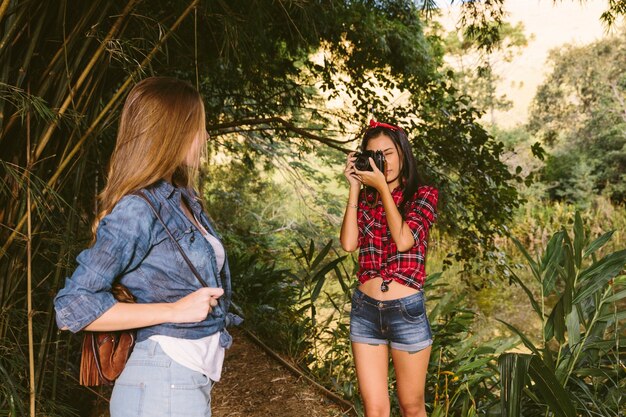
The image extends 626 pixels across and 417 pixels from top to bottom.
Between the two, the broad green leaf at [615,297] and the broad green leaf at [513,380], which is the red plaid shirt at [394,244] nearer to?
the broad green leaf at [513,380]

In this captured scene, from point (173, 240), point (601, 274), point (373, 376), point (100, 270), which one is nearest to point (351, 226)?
point (373, 376)

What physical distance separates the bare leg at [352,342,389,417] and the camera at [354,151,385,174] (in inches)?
24.9

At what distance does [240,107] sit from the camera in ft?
15.3

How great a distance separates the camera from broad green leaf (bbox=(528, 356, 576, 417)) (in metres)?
1.61

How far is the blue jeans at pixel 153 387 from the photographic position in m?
1.03

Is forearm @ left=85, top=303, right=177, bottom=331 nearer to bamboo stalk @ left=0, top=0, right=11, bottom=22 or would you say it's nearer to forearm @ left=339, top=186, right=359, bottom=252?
bamboo stalk @ left=0, top=0, right=11, bottom=22

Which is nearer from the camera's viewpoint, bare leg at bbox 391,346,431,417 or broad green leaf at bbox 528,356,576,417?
broad green leaf at bbox 528,356,576,417

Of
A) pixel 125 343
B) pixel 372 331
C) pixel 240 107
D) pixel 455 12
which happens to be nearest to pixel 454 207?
pixel 455 12

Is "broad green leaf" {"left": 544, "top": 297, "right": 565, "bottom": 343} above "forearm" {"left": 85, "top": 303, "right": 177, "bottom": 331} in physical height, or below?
below

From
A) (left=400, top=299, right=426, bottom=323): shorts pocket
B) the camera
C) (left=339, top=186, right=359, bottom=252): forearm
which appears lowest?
(left=400, top=299, right=426, bottom=323): shorts pocket

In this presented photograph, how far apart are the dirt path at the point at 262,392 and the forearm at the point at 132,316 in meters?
2.18

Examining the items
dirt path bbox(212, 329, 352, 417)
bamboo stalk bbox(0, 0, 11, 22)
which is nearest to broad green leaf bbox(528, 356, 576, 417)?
dirt path bbox(212, 329, 352, 417)

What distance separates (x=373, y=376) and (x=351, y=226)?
0.55 metres

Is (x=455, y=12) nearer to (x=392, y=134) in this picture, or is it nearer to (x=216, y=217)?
(x=392, y=134)
